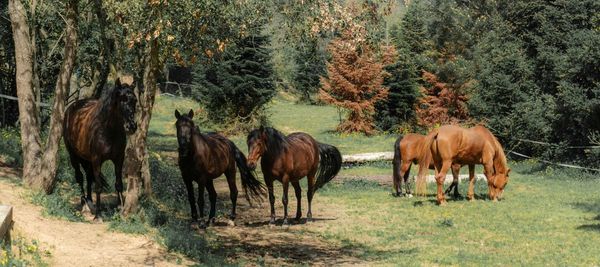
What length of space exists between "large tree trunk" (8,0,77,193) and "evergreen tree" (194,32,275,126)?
2806 cm

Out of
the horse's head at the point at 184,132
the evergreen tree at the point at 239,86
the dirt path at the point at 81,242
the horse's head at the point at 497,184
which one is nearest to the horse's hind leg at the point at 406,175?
the horse's head at the point at 497,184

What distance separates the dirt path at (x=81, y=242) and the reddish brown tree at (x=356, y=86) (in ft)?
120

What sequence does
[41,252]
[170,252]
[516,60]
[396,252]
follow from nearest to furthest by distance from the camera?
[41,252]
[170,252]
[396,252]
[516,60]

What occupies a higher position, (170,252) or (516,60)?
(516,60)

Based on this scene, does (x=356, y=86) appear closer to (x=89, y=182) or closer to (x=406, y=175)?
(x=406, y=175)

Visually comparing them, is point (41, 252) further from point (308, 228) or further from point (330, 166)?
point (330, 166)

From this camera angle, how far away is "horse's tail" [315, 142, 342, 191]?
17.7 m

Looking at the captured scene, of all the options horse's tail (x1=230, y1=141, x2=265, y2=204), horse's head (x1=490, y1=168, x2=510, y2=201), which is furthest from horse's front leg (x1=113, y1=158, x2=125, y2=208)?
horse's head (x1=490, y1=168, x2=510, y2=201)

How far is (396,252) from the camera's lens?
1294 cm

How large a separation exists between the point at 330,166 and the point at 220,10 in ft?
23.7

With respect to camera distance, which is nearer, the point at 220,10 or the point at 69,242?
the point at 69,242

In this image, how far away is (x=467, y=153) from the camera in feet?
64.7

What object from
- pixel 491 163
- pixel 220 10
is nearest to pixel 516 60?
pixel 491 163

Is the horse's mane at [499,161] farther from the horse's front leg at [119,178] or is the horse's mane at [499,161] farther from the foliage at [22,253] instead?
the foliage at [22,253]
